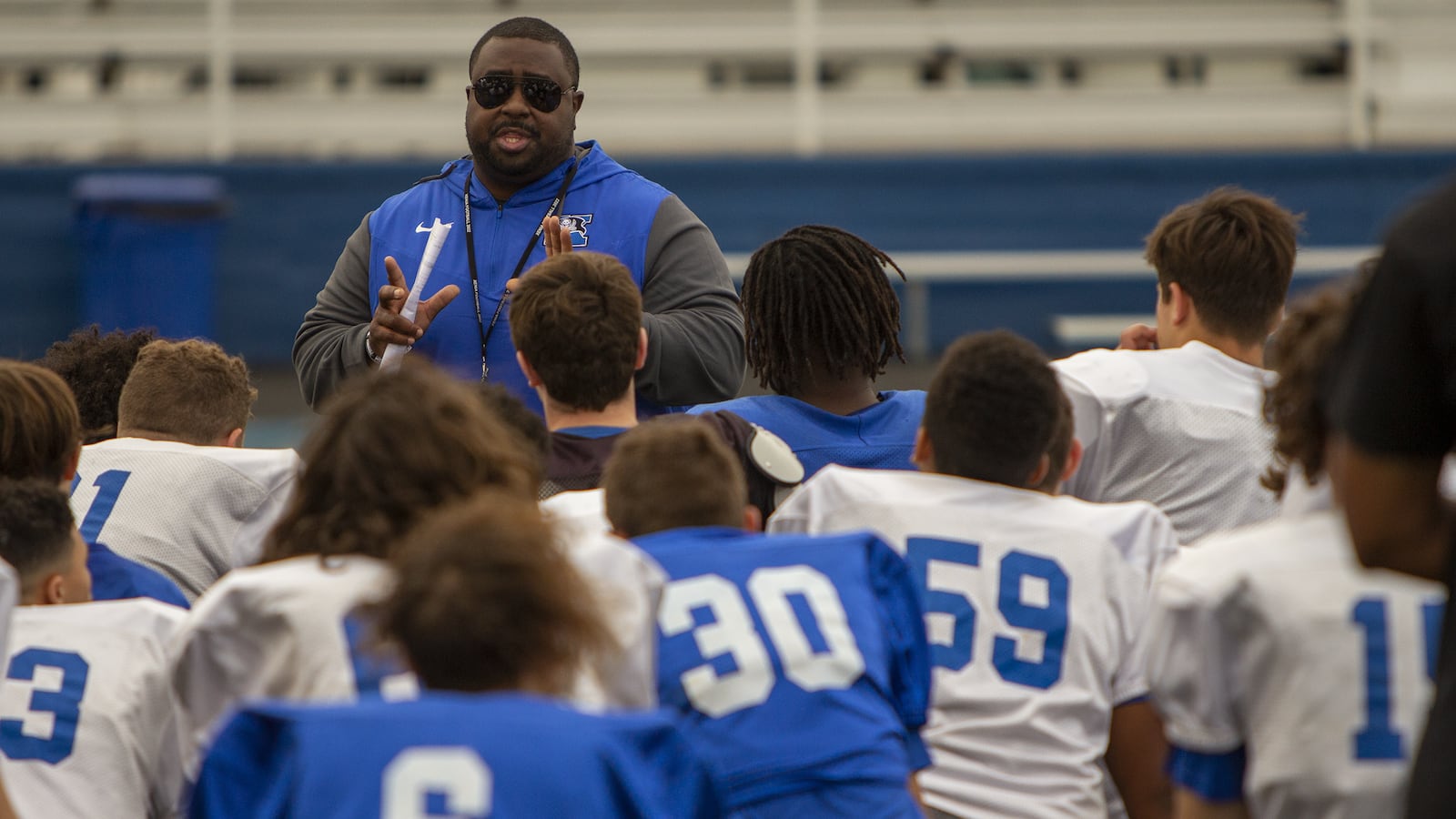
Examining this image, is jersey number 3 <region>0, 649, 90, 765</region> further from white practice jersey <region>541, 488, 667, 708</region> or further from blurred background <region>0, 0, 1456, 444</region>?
blurred background <region>0, 0, 1456, 444</region>

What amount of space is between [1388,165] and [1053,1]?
2.67 metres

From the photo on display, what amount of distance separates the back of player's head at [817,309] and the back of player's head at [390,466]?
1265 mm

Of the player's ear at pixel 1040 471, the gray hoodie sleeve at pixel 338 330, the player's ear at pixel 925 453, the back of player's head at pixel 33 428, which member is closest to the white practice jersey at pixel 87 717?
the back of player's head at pixel 33 428

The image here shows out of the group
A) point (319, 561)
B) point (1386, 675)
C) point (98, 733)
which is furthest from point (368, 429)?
point (1386, 675)

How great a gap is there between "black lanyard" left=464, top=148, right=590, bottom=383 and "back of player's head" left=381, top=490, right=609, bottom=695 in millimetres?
1819

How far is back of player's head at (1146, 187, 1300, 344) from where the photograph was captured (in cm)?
340

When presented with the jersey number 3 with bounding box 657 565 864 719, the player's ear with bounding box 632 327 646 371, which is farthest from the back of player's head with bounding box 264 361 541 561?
the player's ear with bounding box 632 327 646 371

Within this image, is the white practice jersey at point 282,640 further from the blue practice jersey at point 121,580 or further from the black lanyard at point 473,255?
the black lanyard at point 473,255

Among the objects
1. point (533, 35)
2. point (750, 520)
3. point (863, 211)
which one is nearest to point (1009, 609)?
point (750, 520)

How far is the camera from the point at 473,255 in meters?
3.79

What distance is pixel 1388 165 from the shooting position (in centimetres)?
982

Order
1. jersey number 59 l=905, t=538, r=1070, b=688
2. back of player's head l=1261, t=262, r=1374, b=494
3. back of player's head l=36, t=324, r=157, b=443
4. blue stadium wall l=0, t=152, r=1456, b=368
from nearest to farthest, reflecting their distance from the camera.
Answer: back of player's head l=1261, t=262, r=1374, b=494 → jersey number 59 l=905, t=538, r=1070, b=688 → back of player's head l=36, t=324, r=157, b=443 → blue stadium wall l=0, t=152, r=1456, b=368

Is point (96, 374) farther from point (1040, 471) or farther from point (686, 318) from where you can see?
point (1040, 471)

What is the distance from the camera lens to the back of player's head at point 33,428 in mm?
2916
